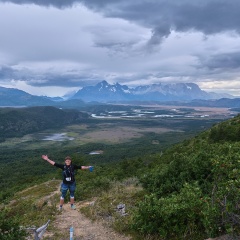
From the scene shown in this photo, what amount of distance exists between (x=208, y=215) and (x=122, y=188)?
12.0m

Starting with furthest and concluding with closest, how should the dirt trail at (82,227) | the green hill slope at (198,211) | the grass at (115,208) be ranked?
the grass at (115,208)
the dirt trail at (82,227)
the green hill slope at (198,211)

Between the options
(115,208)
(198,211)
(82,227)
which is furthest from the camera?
(115,208)

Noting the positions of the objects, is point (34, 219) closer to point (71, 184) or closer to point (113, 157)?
point (71, 184)

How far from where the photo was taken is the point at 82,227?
1332cm

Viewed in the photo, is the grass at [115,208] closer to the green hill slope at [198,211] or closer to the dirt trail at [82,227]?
the dirt trail at [82,227]

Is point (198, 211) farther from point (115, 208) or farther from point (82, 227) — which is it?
point (115, 208)

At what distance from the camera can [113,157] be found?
15612 cm

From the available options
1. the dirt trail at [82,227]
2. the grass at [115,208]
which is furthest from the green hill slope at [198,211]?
the grass at [115,208]

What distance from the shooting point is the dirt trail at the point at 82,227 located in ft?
39.5

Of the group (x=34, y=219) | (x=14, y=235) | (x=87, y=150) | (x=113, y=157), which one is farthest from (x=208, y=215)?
(x=87, y=150)

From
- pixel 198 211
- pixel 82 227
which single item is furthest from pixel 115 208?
pixel 198 211

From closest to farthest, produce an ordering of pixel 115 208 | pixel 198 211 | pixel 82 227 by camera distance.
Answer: pixel 198 211
pixel 82 227
pixel 115 208

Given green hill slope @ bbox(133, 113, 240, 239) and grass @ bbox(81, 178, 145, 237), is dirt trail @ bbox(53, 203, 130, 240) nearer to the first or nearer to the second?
grass @ bbox(81, 178, 145, 237)

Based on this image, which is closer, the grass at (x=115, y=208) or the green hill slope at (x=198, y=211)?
the green hill slope at (x=198, y=211)
